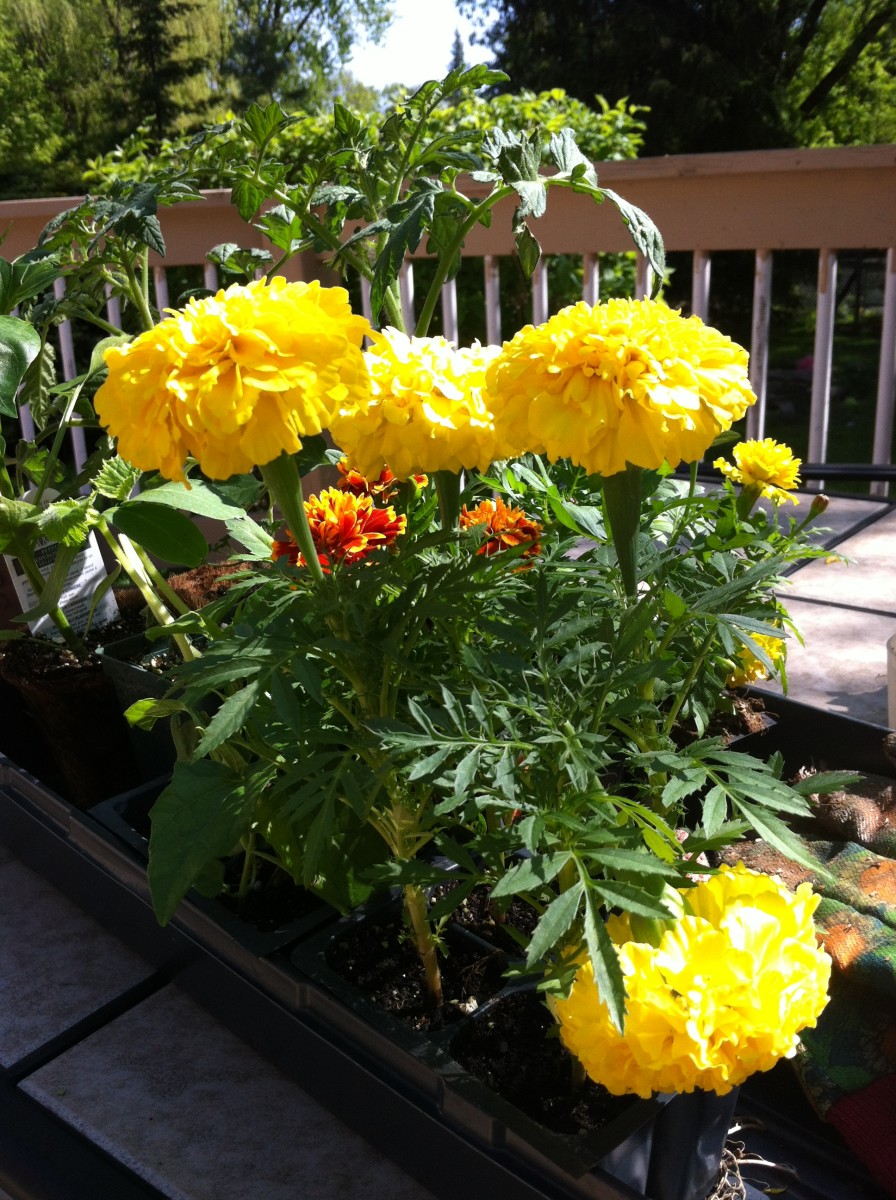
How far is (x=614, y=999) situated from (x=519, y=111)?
15.8 ft

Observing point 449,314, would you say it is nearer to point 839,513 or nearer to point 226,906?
point 839,513

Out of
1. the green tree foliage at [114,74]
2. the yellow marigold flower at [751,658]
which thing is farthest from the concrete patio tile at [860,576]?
the green tree foliage at [114,74]

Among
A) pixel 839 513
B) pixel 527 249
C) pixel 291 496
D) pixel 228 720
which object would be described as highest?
pixel 527 249

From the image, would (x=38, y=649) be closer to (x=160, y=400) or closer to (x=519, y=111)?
(x=160, y=400)

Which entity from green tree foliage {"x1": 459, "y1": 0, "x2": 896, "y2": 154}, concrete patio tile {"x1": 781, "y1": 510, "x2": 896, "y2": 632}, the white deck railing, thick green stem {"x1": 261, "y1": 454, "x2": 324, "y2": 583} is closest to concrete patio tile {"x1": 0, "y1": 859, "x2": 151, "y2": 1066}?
thick green stem {"x1": 261, "y1": 454, "x2": 324, "y2": 583}

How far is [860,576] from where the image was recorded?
181 centimetres

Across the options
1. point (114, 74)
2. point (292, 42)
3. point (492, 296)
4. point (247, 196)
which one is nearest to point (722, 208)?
point (492, 296)

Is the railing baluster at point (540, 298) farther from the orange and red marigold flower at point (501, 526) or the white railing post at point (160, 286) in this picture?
the orange and red marigold flower at point (501, 526)

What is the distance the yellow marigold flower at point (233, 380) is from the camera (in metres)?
0.52

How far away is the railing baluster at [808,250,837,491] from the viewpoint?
8.98 ft

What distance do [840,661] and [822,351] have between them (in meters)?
1.72

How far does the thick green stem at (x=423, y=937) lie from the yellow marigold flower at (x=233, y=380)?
0.30 m

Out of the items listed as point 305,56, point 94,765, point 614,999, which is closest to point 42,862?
point 94,765

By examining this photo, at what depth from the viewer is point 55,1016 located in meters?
0.84
